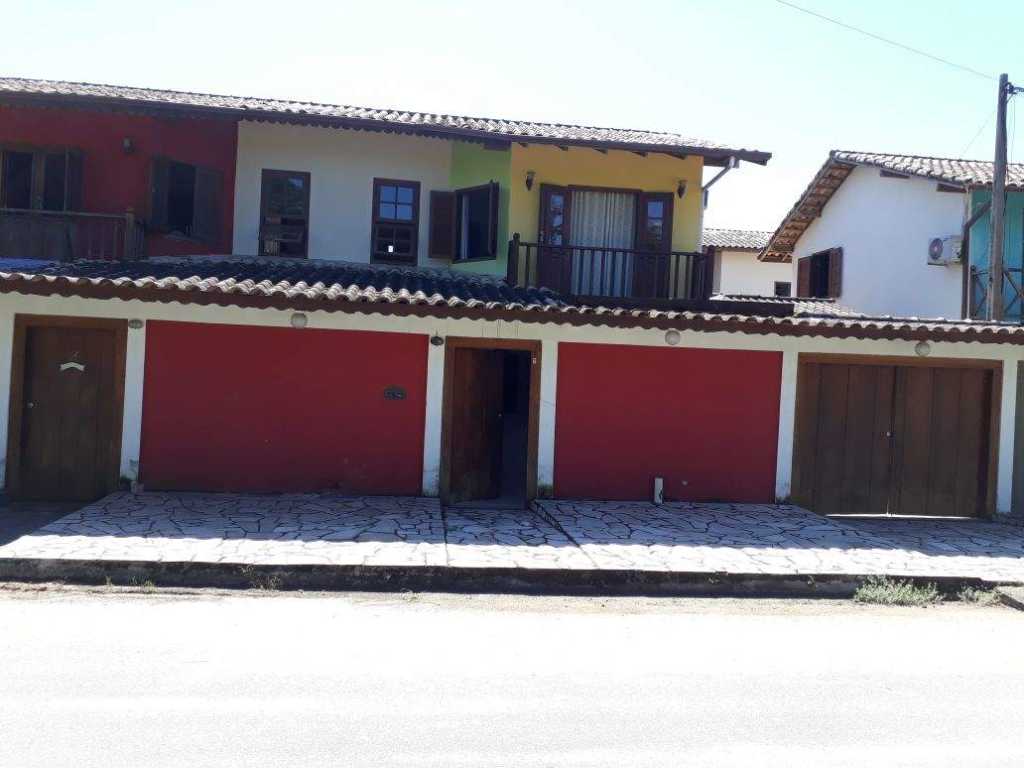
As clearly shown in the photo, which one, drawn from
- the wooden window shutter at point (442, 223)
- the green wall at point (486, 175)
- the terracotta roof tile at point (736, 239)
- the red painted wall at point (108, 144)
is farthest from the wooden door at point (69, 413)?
the terracotta roof tile at point (736, 239)

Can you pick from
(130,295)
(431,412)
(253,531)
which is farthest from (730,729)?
(130,295)

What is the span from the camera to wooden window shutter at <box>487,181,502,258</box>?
1519 centimetres

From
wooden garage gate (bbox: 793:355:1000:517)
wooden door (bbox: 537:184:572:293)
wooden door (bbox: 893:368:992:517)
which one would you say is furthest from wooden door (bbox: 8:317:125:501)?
wooden door (bbox: 893:368:992:517)

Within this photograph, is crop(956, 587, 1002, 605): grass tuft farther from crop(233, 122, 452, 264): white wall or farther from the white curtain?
crop(233, 122, 452, 264): white wall

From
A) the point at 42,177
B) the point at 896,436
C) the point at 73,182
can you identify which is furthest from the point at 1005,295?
the point at 42,177

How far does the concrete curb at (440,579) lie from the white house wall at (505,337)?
3646 mm

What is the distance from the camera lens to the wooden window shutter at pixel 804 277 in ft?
73.2

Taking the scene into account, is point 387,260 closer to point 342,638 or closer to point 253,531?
point 253,531

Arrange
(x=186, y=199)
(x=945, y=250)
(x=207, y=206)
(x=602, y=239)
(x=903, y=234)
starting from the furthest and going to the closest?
(x=903, y=234) → (x=945, y=250) → (x=602, y=239) → (x=207, y=206) → (x=186, y=199)

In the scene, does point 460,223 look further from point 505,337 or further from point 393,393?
point 393,393

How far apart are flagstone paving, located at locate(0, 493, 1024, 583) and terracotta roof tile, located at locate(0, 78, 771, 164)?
20.6 feet

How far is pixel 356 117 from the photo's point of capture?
1466 cm

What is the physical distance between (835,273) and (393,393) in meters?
13.3

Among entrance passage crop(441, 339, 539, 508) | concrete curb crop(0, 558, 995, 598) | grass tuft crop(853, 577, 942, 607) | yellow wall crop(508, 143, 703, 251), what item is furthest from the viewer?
yellow wall crop(508, 143, 703, 251)
